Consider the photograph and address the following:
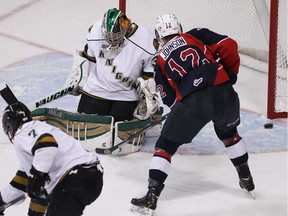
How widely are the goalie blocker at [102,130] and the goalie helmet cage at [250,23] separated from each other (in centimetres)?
89

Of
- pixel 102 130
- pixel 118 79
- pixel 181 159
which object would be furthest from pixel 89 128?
pixel 181 159

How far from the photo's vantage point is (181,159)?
15.7 feet

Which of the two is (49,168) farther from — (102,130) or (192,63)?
(102,130)

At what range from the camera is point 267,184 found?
4461 millimetres

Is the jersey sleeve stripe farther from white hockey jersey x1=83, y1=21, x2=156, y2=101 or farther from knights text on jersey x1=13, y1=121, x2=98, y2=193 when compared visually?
white hockey jersey x1=83, y1=21, x2=156, y2=101

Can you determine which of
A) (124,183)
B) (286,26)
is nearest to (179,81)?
(124,183)

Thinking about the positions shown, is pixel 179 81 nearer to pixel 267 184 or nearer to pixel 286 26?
pixel 267 184

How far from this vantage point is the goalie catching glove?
15.6 feet

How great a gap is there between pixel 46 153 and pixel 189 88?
94 centimetres

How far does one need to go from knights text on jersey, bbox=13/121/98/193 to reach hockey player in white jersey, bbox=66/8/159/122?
4.30 ft

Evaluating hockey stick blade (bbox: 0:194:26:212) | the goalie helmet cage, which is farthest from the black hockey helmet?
the goalie helmet cage

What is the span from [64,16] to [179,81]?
327 cm

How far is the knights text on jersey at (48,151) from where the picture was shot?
3.33 metres

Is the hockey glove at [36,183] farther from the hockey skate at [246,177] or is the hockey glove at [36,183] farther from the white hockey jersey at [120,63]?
the white hockey jersey at [120,63]
